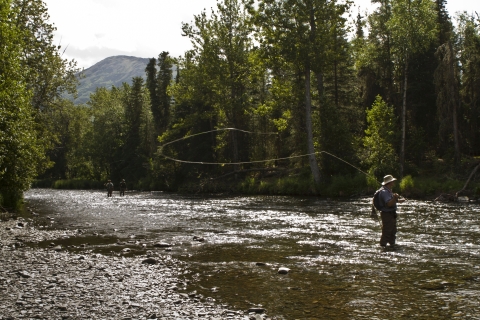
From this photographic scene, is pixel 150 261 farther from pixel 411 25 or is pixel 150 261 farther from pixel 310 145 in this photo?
pixel 411 25

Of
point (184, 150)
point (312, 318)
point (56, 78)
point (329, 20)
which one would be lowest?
point (312, 318)

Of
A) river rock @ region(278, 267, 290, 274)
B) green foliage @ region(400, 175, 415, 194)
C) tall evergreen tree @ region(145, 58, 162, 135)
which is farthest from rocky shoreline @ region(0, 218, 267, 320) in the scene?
tall evergreen tree @ region(145, 58, 162, 135)

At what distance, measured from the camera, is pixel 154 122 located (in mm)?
69812

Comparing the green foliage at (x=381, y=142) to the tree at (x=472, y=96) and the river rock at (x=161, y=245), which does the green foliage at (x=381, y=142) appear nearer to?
the tree at (x=472, y=96)

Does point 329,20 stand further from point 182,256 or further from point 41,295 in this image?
point 41,295

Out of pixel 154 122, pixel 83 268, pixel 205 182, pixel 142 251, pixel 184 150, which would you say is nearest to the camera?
pixel 83 268

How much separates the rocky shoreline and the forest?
10755mm

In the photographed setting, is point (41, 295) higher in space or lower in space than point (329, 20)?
lower

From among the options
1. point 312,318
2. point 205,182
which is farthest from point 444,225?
point 205,182

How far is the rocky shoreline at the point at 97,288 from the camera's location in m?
6.72

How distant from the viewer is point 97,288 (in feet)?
26.4

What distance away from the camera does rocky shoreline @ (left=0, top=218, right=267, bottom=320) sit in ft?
Result: 22.0

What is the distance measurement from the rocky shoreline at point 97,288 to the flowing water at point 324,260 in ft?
1.54

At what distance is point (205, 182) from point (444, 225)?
32.0m
